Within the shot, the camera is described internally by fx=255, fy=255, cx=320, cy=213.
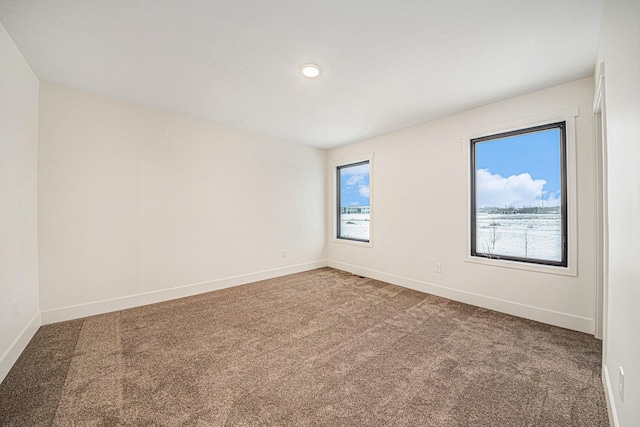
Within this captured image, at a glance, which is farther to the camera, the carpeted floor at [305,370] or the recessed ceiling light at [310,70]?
the recessed ceiling light at [310,70]

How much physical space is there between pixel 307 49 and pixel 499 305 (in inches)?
135

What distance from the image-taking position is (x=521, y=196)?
299cm

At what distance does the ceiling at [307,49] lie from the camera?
1724mm

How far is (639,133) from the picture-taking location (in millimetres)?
1016

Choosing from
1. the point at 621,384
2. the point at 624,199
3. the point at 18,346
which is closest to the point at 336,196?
the point at 624,199

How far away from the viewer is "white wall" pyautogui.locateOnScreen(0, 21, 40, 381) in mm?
1904

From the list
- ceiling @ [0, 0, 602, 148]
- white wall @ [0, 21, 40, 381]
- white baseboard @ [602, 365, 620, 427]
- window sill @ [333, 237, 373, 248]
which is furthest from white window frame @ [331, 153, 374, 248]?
white wall @ [0, 21, 40, 381]

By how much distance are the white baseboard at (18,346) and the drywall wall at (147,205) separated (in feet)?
0.61

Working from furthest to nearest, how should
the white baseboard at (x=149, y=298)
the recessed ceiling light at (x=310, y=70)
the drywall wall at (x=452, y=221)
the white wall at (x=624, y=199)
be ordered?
the white baseboard at (x=149, y=298), the drywall wall at (x=452, y=221), the recessed ceiling light at (x=310, y=70), the white wall at (x=624, y=199)

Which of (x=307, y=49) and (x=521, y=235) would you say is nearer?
(x=307, y=49)

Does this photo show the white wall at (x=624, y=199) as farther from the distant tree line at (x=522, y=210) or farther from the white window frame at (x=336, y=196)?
the white window frame at (x=336, y=196)

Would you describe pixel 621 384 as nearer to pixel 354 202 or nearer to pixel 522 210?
pixel 522 210

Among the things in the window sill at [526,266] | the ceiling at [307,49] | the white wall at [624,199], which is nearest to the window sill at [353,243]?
the window sill at [526,266]

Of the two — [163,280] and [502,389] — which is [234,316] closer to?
[163,280]
